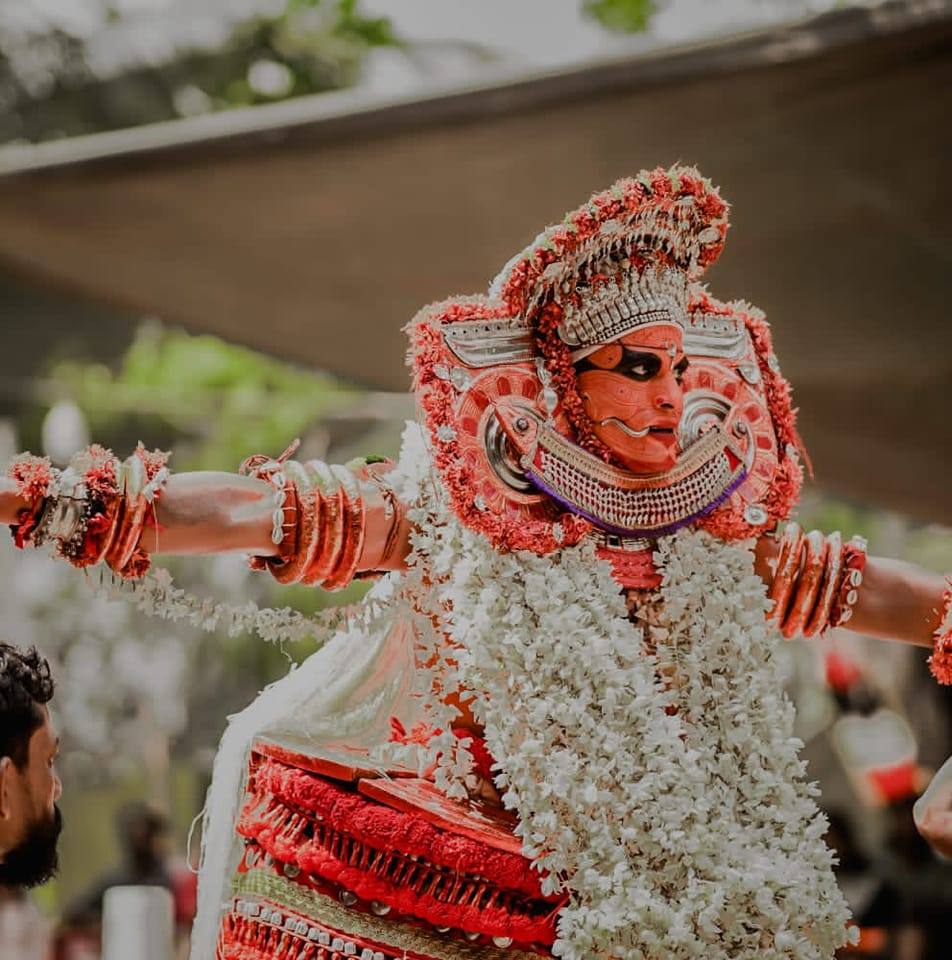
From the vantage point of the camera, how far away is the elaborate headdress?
89.1 inches

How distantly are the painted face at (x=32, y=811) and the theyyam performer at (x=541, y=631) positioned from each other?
257 millimetres

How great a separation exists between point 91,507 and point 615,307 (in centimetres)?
89

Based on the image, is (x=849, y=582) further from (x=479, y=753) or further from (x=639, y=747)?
(x=479, y=753)

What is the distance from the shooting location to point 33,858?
2.17m

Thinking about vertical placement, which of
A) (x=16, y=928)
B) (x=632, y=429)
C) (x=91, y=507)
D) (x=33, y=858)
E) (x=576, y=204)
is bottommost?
(x=16, y=928)

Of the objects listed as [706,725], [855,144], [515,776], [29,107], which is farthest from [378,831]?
[29,107]

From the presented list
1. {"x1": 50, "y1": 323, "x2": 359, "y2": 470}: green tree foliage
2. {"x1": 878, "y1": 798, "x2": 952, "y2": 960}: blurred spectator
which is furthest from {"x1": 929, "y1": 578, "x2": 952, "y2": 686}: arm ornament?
{"x1": 50, "y1": 323, "x2": 359, "y2": 470}: green tree foliage

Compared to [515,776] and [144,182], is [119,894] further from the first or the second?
[144,182]

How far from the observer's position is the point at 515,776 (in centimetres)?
217

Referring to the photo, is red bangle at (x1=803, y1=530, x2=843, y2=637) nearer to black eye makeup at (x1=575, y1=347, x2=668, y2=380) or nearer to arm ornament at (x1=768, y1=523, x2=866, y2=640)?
arm ornament at (x1=768, y1=523, x2=866, y2=640)

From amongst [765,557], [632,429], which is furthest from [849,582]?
[632,429]

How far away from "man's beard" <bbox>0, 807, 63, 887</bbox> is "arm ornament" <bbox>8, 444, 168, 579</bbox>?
45 centimetres

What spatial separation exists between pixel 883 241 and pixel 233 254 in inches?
68.8

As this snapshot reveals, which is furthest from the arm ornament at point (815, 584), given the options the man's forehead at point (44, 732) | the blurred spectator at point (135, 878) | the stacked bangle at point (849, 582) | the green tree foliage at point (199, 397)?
the green tree foliage at point (199, 397)
